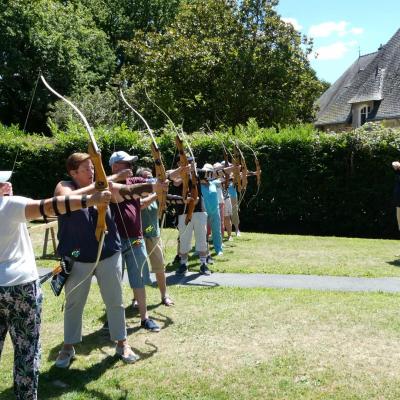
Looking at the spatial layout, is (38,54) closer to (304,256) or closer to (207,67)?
(207,67)

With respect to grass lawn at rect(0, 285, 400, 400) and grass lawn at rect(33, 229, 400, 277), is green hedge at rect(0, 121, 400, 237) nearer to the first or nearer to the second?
grass lawn at rect(33, 229, 400, 277)

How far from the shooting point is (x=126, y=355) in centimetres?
516

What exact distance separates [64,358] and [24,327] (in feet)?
4.80

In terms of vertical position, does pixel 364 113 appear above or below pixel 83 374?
above

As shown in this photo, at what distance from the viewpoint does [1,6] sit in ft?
96.5

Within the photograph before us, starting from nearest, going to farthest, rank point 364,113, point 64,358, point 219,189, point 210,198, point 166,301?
point 64,358 < point 166,301 < point 210,198 < point 219,189 < point 364,113

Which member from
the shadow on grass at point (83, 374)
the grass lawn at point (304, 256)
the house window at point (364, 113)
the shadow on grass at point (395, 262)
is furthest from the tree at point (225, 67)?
the shadow on grass at point (83, 374)

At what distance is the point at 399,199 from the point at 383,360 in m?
6.85

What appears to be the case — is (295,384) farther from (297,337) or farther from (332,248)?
(332,248)

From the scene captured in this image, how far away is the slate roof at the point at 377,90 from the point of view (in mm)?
→ 33844

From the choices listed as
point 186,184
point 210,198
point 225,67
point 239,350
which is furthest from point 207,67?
point 239,350

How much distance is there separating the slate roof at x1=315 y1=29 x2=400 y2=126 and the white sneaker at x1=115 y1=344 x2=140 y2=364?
99.8 ft

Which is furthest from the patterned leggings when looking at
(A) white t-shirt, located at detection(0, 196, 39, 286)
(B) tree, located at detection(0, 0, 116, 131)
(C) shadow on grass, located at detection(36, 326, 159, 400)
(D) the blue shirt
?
(B) tree, located at detection(0, 0, 116, 131)

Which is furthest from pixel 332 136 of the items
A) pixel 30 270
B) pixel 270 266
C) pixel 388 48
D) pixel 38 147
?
pixel 388 48
